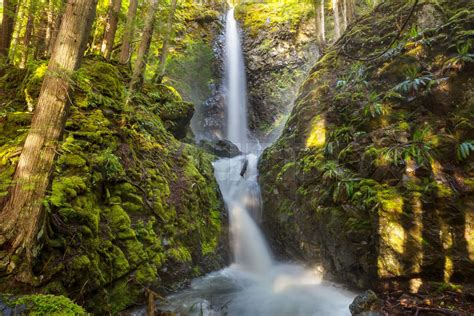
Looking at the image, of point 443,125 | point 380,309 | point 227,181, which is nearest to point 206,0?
point 227,181

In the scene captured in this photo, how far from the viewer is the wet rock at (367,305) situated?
17.9 ft

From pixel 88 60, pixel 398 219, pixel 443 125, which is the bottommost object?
pixel 398 219

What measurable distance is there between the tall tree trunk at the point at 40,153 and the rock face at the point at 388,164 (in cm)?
594

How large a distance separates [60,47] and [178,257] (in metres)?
4.95

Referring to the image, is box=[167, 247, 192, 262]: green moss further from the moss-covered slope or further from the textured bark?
the textured bark

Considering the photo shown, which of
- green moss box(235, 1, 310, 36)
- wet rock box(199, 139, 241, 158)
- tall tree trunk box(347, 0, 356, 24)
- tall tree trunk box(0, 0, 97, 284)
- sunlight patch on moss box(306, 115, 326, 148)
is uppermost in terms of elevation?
green moss box(235, 1, 310, 36)

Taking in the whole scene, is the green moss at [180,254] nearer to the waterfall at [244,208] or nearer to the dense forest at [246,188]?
the dense forest at [246,188]

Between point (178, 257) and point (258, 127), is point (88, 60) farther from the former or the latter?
point (258, 127)

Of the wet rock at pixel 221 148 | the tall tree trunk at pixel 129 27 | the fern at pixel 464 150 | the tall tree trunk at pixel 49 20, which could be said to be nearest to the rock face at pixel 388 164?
the fern at pixel 464 150

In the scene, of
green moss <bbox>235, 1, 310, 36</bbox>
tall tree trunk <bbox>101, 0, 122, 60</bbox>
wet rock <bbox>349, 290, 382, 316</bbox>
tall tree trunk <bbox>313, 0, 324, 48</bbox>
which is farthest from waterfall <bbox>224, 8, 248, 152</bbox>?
wet rock <bbox>349, 290, 382, 316</bbox>

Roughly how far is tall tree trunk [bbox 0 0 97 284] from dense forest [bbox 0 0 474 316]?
0.02m

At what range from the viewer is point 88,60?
27.7ft

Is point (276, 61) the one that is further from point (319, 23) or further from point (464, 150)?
point (464, 150)

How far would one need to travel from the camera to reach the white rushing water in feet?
20.7
